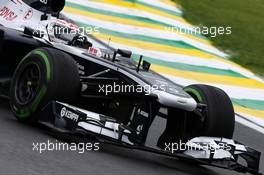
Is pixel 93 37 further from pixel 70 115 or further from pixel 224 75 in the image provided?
pixel 70 115

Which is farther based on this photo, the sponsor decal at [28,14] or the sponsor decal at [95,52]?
the sponsor decal at [28,14]

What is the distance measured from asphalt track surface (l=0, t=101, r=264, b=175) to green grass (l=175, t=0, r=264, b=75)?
5.88m

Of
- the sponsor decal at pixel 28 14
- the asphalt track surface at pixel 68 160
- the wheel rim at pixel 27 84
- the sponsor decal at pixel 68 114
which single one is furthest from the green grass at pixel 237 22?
the sponsor decal at pixel 68 114

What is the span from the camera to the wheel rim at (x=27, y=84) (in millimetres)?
7703

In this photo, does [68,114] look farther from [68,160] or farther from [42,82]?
[68,160]

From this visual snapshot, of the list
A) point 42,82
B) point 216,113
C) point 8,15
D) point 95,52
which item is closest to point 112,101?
point 95,52

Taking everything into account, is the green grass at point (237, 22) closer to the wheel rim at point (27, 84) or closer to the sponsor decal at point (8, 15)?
the sponsor decal at point (8, 15)

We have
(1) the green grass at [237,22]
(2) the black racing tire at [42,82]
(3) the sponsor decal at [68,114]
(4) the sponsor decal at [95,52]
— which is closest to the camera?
(3) the sponsor decal at [68,114]

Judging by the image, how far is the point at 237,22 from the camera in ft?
53.8

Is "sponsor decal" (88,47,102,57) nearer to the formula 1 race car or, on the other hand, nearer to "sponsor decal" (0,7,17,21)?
the formula 1 race car

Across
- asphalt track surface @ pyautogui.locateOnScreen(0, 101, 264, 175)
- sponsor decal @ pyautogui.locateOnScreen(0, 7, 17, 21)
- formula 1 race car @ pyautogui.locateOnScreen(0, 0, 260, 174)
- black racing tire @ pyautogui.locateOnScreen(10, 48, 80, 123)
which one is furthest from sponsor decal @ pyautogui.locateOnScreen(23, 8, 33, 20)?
black racing tire @ pyautogui.locateOnScreen(10, 48, 80, 123)

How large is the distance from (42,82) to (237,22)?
959 cm

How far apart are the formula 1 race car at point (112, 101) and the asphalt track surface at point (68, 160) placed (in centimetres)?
17

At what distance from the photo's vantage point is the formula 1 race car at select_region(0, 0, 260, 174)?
23.9 ft
